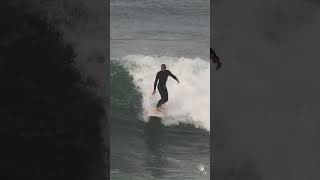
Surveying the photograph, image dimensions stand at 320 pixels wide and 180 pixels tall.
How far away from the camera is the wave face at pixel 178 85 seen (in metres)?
4.87

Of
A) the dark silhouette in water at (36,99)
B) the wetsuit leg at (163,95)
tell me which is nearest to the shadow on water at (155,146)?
the wetsuit leg at (163,95)

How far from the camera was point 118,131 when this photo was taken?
4906mm

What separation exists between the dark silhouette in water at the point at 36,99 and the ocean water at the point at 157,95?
1.05 feet

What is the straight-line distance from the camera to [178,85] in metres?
4.90

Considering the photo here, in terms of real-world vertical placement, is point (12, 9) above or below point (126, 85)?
above

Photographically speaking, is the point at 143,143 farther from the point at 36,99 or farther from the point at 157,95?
the point at 36,99

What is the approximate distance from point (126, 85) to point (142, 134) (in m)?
0.39

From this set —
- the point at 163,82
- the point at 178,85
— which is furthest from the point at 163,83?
the point at 178,85

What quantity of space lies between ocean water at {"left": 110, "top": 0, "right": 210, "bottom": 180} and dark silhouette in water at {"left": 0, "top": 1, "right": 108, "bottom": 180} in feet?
1.05
